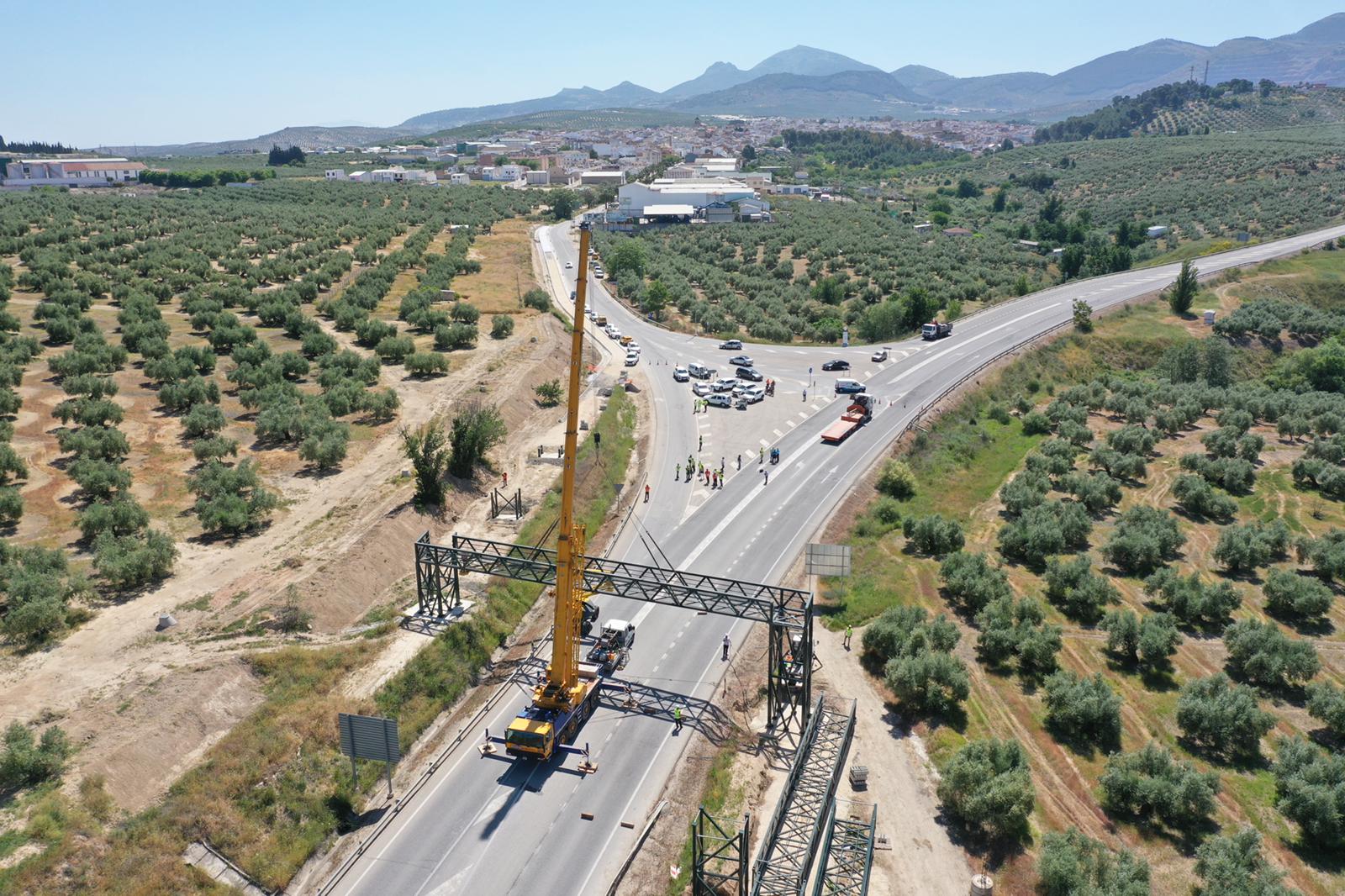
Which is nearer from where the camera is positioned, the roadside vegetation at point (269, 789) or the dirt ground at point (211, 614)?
the roadside vegetation at point (269, 789)

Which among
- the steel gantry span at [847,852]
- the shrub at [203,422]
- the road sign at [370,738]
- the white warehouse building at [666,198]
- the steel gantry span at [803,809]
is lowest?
the steel gantry span at [847,852]

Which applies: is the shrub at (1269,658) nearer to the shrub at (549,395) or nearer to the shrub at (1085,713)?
the shrub at (1085,713)

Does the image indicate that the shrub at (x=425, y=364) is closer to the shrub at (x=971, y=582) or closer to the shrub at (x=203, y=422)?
the shrub at (x=203, y=422)

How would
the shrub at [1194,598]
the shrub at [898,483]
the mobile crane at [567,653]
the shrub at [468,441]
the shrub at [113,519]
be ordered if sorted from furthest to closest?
the shrub at [898,483]
the shrub at [468,441]
the shrub at [1194,598]
the shrub at [113,519]
the mobile crane at [567,653]

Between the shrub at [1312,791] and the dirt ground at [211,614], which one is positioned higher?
the dirt ground at [211,614]

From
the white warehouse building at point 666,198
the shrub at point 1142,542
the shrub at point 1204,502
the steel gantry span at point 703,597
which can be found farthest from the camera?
the white warehouse building at point 666,198

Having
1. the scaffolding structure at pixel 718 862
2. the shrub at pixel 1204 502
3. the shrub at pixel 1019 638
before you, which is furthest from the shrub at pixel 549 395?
the shrub at pixel 1204 502

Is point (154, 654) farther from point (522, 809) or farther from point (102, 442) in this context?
point (102, 442)
